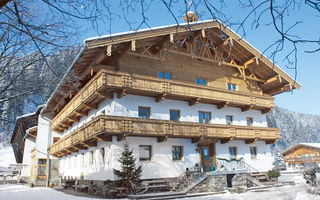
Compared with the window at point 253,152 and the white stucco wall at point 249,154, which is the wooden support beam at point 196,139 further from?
the window at point 253,152

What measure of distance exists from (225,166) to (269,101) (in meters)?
7.74

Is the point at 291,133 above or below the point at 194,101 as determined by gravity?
above

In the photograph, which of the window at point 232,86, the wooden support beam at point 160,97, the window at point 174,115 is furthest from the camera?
the window at point 232,86

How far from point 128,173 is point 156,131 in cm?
320

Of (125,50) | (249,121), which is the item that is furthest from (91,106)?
(249,121)

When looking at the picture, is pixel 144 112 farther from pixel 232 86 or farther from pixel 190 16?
pixel 190 16

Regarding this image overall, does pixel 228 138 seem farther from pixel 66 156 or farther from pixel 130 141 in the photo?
pixel 66 156

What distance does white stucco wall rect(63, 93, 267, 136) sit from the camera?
18891mm

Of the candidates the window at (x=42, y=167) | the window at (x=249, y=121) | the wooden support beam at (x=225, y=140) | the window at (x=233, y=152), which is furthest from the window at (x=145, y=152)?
the window at (x=42, y=167)

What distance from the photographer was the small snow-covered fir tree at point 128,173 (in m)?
16.5

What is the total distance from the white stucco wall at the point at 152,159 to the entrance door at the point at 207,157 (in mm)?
842

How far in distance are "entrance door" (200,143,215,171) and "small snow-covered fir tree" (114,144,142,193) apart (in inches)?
257

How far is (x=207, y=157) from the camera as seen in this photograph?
22.1 m

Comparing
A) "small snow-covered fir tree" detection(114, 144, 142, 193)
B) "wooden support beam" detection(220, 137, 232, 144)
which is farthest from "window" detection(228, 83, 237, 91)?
"small snow-covered fir tree" detection(114, 144, 142, 193)
